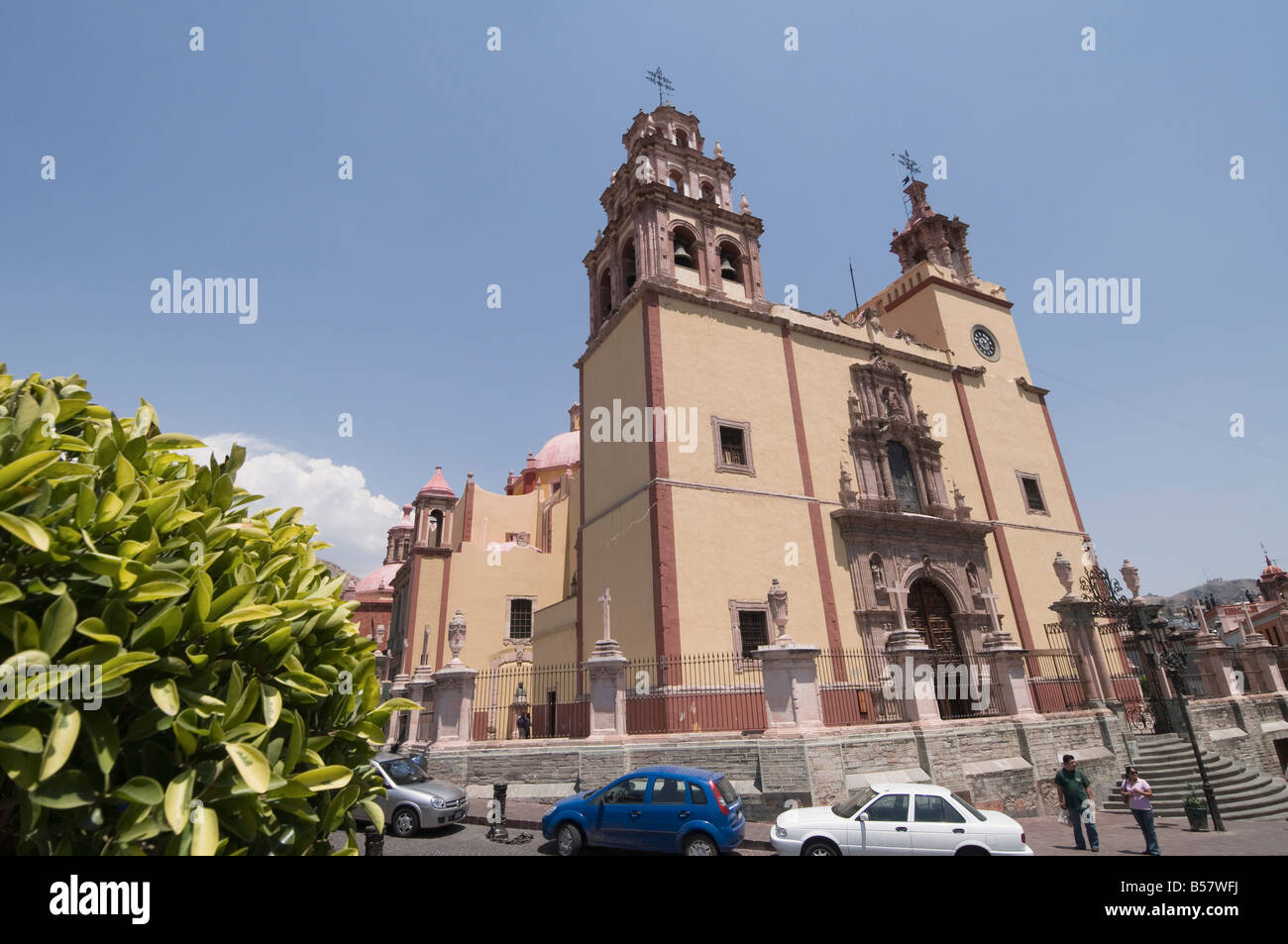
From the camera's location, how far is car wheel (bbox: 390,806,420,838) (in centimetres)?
1014

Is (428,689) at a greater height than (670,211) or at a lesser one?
lesser

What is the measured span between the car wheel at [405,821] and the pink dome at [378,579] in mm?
31786

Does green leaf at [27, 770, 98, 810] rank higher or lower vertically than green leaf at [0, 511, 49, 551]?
lower

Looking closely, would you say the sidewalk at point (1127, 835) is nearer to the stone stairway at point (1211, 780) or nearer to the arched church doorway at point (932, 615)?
the stone stairway at point (1211, 780)

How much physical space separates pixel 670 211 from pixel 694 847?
19310mm

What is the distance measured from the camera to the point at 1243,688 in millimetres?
19297

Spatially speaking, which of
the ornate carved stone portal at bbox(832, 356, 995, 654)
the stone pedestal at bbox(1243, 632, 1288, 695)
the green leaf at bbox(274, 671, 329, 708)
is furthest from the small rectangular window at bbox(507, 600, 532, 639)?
the stone pedestal at bbox(1243, 632, 1288, 695)

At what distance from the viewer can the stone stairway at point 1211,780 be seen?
1334 cm

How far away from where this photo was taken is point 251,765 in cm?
226

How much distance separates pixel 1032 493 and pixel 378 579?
3794 centimetres

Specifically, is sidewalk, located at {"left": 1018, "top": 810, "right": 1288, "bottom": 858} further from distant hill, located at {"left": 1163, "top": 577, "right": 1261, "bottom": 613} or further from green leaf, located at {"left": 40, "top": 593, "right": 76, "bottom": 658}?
distant hill, located at {"left": 1163, "top": 577, "right": 1261, "bottom": 613}

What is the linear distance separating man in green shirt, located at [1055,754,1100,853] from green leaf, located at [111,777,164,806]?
1234 cm
